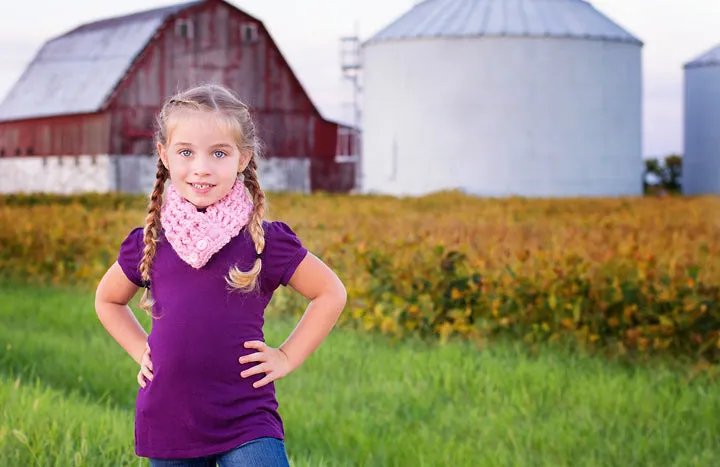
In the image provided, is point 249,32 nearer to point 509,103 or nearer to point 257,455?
point 509,103

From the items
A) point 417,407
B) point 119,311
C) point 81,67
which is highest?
point 81,67

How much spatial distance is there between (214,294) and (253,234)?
190 millimetres

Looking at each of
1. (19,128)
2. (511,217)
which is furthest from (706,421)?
(19,128)

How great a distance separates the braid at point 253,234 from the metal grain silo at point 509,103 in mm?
25223

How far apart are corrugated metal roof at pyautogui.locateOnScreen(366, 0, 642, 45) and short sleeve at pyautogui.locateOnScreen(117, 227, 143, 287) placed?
26134 millimetres

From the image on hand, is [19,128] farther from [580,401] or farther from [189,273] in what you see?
[189,273]

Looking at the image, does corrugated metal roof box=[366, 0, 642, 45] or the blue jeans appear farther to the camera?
corrugated metal roof box=[366, 0, 642, 45]

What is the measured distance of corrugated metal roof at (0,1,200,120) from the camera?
1140 inches

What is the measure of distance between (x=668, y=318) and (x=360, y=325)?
7.82 ft

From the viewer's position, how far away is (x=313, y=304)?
2969mm

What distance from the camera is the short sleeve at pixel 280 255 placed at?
2.90 m

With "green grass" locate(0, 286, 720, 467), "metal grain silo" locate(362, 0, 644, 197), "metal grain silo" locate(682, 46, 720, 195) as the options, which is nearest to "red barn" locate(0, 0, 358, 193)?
"metal grain silo" locate(362, 0, 644, 197)

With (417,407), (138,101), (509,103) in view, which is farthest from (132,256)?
(138,101)

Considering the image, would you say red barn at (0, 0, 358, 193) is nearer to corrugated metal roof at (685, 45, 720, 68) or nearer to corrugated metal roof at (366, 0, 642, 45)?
corrugated metal roof at (366, 0, 642, 45)
